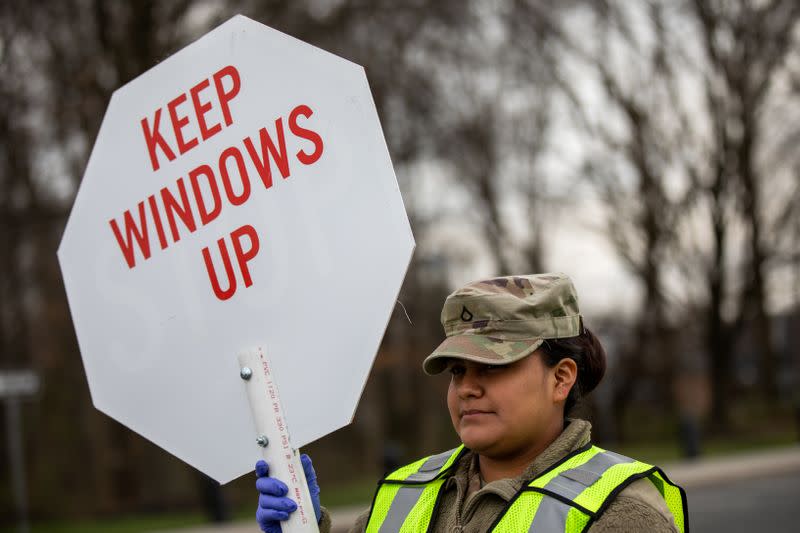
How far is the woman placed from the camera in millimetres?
2182

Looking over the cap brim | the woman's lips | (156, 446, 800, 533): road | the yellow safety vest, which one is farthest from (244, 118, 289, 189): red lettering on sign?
(156, 446, 800, 533): road

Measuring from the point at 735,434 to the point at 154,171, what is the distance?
23927mm

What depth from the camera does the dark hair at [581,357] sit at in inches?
92.4

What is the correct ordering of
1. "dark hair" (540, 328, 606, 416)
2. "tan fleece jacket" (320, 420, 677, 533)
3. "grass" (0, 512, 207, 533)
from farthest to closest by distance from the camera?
"grass" (0, 512, 207, 533)
"dark hair" (540, 328, 606, 416)
"tan fleece jacket" (320, 420, 677, 533)

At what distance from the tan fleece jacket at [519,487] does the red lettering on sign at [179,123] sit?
0.87m

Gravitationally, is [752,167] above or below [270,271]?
above

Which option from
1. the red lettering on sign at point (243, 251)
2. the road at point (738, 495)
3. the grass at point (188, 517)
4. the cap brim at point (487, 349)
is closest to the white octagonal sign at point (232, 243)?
the red lettering on sign at point (243, 251)

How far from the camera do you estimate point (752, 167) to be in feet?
76.0

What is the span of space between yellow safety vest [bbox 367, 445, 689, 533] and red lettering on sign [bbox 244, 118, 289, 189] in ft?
2.34

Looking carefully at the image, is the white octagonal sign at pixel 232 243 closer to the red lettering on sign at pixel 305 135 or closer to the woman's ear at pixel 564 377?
the red lettering on sign at pixel 305 135

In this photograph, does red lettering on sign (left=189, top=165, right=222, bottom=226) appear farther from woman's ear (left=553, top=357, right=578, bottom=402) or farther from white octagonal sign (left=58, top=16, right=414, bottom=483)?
woman's ear (left=553, top=357, right=578, bottom=402)

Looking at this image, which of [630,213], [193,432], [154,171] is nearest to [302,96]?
[154,171]

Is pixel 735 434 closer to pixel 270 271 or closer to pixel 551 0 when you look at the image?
pixel 551 0

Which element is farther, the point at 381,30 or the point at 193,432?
the point at 381,30
